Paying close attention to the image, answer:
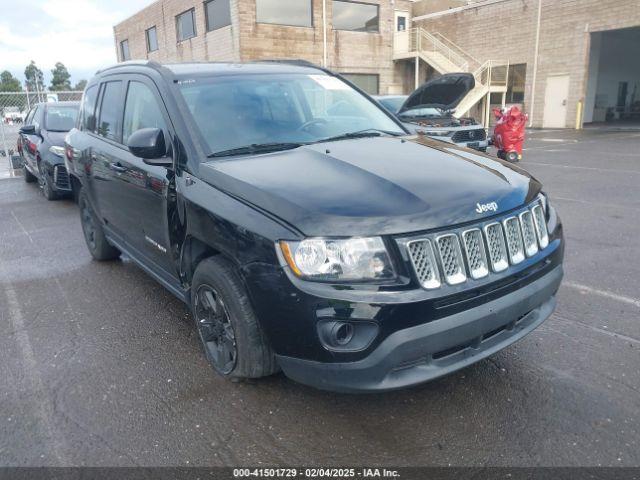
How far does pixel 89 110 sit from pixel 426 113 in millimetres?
8317

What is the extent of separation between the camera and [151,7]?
100ft

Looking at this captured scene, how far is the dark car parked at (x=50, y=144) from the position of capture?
29.1 feet

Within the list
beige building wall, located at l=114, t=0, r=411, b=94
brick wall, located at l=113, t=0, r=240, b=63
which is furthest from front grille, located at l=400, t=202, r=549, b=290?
beige building wall, located at l=114, t=0, r=411, b=94

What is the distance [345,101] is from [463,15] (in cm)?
2685

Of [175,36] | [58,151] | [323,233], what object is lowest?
[58,151]

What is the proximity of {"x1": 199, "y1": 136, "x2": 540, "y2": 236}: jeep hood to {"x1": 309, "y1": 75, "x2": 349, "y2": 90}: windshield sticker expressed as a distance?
41.6 inches

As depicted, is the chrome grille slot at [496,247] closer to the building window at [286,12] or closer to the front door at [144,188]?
the front door at [144,188]

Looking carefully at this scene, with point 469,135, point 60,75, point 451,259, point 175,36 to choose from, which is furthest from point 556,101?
point 60,75

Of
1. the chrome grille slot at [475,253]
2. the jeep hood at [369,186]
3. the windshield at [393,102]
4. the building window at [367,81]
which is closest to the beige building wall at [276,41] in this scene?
the building window at [367,81]

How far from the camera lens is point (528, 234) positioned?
284cm

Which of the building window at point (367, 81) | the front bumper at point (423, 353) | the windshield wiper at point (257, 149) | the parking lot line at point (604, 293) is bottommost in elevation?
the parking lot line at point (604, 293)

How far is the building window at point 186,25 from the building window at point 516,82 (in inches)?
642

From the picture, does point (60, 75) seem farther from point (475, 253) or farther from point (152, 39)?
point (475, 253)

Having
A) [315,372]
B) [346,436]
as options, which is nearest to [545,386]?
[346,436]
